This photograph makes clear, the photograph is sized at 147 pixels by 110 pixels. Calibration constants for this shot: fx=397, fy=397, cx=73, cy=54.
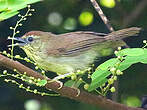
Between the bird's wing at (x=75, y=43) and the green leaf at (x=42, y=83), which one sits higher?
the bird's wing at (x=75, y=43)

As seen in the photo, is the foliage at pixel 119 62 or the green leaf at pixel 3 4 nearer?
the foliage at pixel 119 62

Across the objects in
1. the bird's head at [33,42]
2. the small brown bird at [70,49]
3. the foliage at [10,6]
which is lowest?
the small brown bird at [70,49]

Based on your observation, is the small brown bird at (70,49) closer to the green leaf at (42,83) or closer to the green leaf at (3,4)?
the green leaf at (3,4)

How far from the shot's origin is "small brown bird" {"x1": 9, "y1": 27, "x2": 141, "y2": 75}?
312cm

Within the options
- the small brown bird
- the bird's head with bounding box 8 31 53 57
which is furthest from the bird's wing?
the bird's head with bounding box 8 31 53 57

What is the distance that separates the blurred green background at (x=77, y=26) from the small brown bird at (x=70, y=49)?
129cm

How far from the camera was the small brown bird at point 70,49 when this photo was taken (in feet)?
10.2

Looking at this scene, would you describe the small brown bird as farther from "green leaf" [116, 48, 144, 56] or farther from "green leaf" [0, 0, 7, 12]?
"green leaf" [116, 48, 144, 56]

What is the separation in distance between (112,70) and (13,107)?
9.15 ft

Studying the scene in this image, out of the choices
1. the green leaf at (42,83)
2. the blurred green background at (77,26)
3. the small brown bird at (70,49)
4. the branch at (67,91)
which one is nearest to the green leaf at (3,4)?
the branch at (67,91)

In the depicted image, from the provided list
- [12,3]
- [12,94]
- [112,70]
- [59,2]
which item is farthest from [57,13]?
[112,70]

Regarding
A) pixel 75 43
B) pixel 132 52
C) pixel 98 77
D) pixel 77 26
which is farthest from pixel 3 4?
pixel 77 26

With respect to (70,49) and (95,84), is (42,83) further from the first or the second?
(70,49)

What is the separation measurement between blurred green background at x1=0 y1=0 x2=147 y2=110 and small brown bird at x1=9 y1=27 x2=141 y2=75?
1.29 metres
